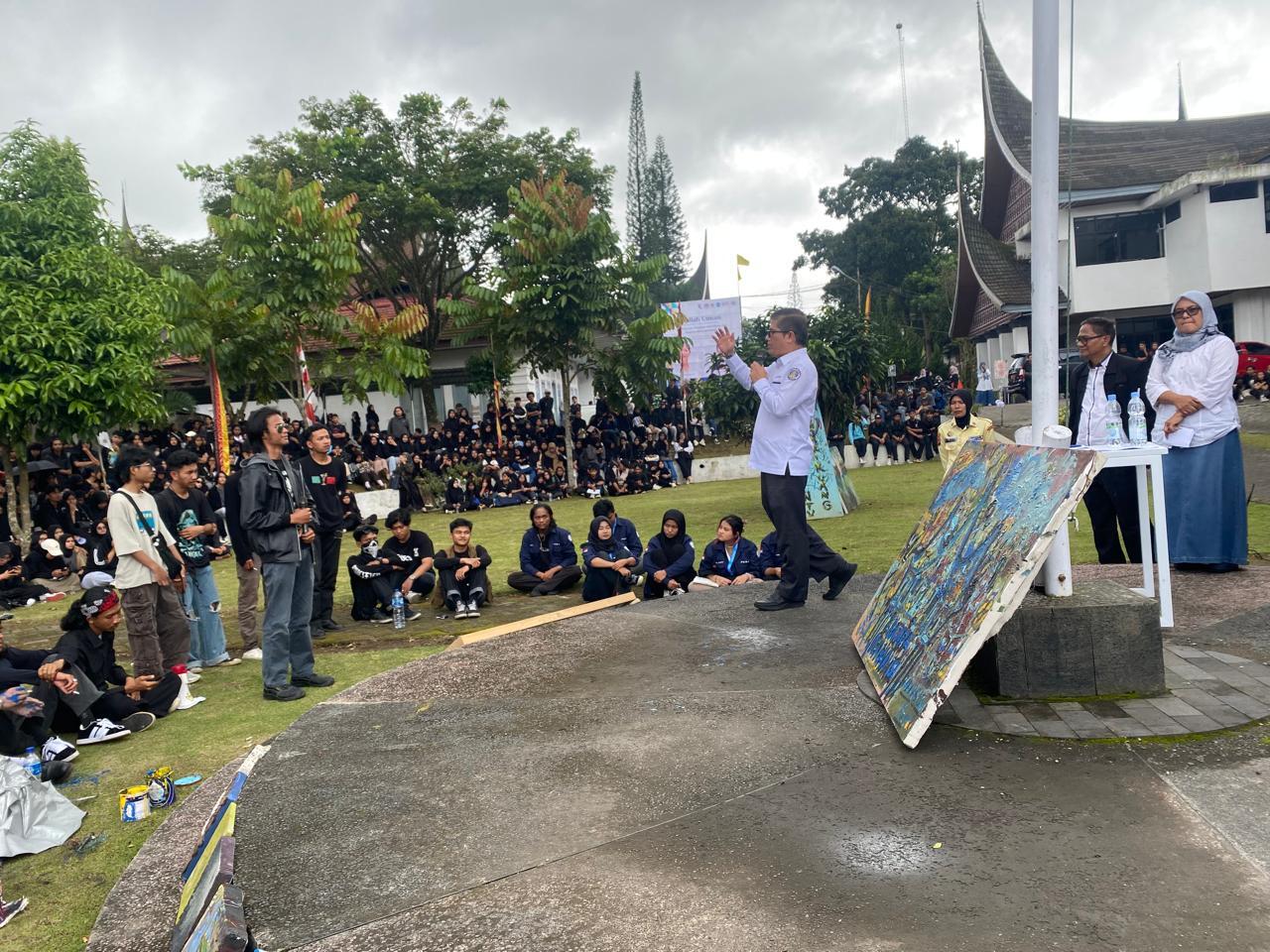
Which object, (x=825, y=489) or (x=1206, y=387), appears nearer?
(x=1206, y=387)

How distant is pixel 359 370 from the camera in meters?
20.7

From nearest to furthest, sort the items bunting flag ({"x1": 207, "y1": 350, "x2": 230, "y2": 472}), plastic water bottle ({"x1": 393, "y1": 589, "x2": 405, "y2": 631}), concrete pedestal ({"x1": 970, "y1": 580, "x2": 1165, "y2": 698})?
concrete pedestal ({"x1": 970, "y1": 580, "x2": 1165, "y2": 698}) → plastic water bottle ({"x1": 393, "y1": 589, "x2": 405, "y2": 631}) → bunting flag ({"x1": 207, "y1": 350, "x2": 230, "y2": 472})

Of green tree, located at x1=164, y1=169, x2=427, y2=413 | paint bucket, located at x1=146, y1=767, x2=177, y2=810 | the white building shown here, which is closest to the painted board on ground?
paint bucket, located at x1=146, y1=767, x2=177, y2=810

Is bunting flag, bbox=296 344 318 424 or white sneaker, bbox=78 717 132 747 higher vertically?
bunting flag, bbox=296 344 318 424

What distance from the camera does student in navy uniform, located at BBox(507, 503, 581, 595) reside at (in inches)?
384

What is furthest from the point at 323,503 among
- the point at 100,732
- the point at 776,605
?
the point at 776,605

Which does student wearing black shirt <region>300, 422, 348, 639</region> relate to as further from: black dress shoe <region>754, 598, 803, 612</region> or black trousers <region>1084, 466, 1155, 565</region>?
black trousers <region>1084, 466, 1155, 565</region>

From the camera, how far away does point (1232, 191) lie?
25.2m

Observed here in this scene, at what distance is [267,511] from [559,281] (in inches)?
637

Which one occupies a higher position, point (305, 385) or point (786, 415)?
point (305, 385)

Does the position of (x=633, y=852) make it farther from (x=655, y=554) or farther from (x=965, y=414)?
(x=965, y=414)

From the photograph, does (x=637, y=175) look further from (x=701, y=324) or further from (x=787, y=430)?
(x=787, y=430)

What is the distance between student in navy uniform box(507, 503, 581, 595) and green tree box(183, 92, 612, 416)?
17522 millimetres

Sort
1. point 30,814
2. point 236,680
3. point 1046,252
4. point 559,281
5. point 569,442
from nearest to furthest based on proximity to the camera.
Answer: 1. point 30,814
2. point 1046,252
3. point 236,680
4. point 559,281
5. point 569,442
